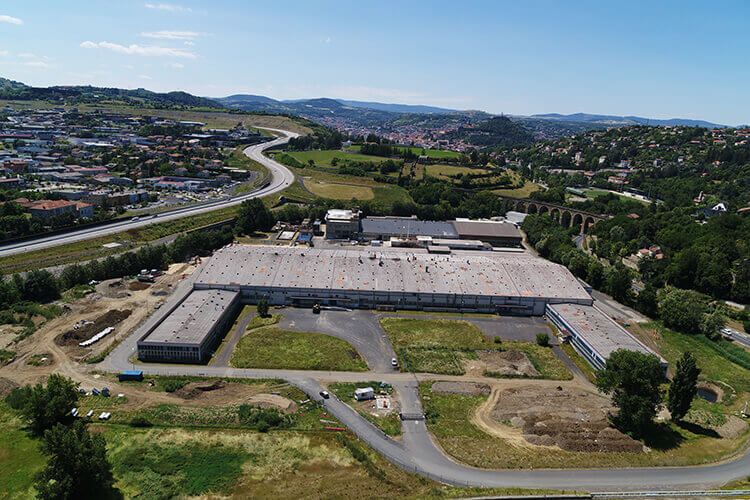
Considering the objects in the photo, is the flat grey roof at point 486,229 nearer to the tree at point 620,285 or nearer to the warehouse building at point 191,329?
the tree at point 620,285

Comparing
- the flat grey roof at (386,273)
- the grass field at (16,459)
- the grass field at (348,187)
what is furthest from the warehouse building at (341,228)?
the grass field at (16,459)

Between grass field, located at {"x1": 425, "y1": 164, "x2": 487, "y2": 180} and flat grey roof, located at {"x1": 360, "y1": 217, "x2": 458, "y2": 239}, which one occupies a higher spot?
grass field, located at {"x1": 425, "y1": 164, "x2": 487, "y2": 180}

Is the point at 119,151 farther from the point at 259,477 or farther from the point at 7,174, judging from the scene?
the point at 259,477

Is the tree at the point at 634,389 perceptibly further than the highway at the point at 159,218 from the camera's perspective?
No

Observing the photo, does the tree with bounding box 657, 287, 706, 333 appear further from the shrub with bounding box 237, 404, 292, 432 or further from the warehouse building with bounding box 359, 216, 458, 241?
the shrub with bounding box 237, 404, 292, 432

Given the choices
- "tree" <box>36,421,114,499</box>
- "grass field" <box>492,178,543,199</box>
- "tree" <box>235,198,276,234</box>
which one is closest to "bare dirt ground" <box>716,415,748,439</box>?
"tree" <box>36,421,114,499</box>

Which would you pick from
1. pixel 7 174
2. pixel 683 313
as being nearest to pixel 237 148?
pixel 7 174

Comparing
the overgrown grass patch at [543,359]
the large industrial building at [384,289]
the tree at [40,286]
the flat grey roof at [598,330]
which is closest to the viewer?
the overgrown grass patch at [543,359]
